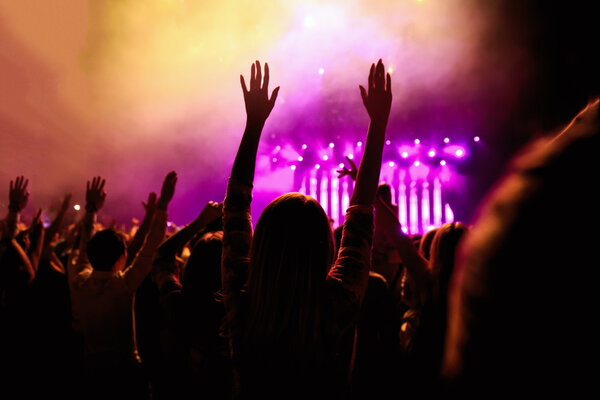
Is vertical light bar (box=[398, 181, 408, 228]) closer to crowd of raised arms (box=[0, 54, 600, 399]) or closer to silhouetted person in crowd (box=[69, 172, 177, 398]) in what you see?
crowd of raised arms (box=[0, 54, 600, 399])

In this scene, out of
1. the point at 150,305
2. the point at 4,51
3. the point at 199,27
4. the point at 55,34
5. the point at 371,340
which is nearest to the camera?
the point at 371,340

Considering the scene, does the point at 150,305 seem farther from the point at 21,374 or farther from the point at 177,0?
the point at 177,0

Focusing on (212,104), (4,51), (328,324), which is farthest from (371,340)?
(212,104)

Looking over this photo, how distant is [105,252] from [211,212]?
82 cm

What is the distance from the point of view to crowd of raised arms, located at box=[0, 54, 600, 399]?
44cm

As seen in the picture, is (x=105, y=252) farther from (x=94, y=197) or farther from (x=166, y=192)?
(x=94, y=197)

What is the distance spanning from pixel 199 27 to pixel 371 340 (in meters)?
6.15

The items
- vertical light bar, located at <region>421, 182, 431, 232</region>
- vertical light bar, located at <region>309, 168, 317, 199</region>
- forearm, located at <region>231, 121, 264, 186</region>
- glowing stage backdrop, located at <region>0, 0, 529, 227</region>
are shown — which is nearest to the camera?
forearm, located at <region>231, 121, 264, 186</region>

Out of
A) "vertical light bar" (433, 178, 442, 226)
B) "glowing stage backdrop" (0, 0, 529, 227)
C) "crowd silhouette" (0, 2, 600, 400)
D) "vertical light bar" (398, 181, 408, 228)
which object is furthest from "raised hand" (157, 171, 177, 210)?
"vertical light bar" (398, 181, 408, 228)

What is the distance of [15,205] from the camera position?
3.65m

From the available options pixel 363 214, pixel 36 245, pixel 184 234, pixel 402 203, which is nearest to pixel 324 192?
pixel 402 203

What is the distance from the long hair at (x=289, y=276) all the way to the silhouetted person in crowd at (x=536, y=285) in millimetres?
650

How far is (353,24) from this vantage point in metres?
8.45

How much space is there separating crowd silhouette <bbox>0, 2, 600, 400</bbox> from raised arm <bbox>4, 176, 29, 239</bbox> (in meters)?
0.02
